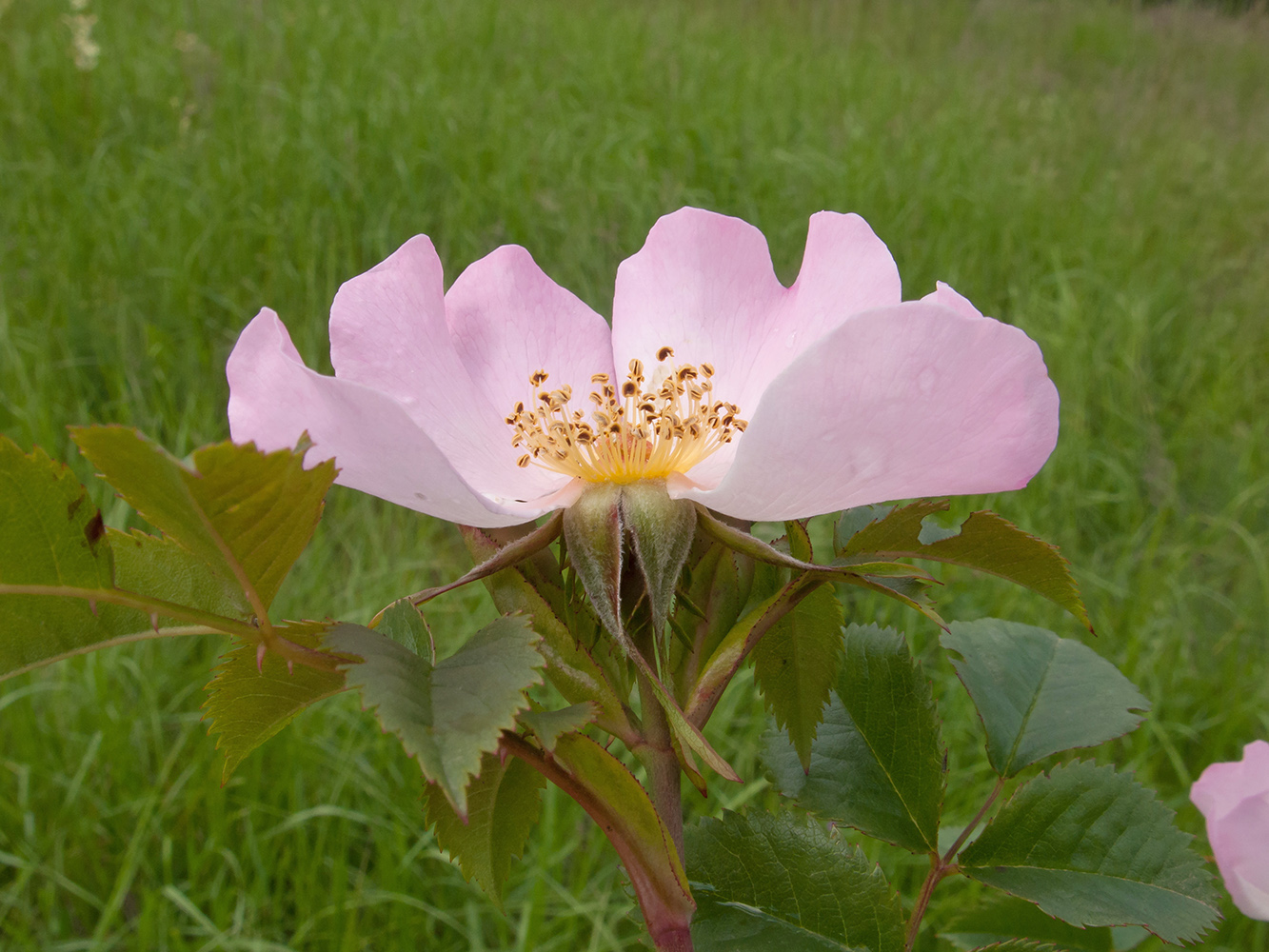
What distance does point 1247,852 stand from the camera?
0.45 m

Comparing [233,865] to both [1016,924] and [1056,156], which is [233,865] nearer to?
[1016,924]

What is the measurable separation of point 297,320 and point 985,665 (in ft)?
7.11

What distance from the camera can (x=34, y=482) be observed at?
0.89ft

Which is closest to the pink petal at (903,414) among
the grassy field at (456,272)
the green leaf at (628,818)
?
the green leaf at (628,818)

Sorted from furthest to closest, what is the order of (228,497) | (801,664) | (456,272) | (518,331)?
1. (456,272)
2. (518,331)
3. (801,664)
4. (228,497)

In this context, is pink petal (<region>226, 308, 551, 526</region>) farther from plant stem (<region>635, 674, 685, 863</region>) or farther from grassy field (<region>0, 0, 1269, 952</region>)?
grassy field (<region>0, 0, 1269, 952</region>)

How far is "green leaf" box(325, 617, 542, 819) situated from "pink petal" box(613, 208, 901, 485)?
0.52 ft

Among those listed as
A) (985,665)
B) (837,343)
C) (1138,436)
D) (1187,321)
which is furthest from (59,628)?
(1187,321)

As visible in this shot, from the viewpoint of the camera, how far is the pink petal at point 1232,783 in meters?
0.48

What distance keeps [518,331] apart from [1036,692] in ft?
1.05

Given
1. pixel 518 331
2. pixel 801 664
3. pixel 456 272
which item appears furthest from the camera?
pixel 456 272

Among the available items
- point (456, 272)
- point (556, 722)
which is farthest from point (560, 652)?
point (456, 272)

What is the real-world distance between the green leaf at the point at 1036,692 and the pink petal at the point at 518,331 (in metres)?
0.22

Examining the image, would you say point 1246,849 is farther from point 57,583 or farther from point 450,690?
point 57,583
